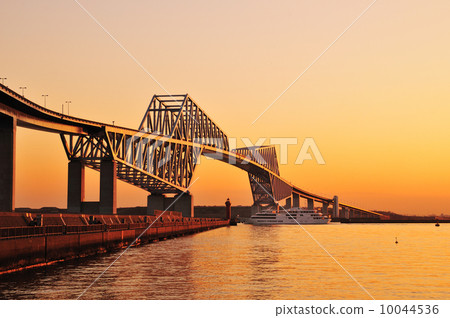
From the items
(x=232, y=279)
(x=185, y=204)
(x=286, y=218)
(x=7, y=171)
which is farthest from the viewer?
(x=286, y=218)

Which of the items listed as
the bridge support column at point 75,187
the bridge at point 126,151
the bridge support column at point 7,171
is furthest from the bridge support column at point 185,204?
the bridge support column at point 7,171

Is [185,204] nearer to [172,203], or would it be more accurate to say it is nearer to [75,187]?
[172,203]

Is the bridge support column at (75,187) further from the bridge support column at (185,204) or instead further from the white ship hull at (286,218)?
the white ship hull at (286,218)

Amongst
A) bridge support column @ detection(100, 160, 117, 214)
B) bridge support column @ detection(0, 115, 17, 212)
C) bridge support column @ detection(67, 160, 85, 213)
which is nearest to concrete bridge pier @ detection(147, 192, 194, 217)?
bridge support column @ detection(67, 160, 85, 213)

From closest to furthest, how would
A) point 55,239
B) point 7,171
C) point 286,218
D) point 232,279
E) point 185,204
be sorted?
point 232,279, point 55,239, point 7,171, point 185,204, point 286,218

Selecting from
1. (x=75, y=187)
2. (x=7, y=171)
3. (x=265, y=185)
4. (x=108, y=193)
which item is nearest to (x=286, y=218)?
(x=265, y=185)

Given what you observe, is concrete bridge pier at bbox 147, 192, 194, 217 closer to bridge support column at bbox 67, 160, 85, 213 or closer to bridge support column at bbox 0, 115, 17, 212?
bridge support column at bbox 67, 160, 85, 213
